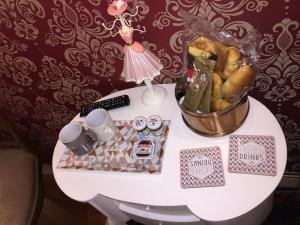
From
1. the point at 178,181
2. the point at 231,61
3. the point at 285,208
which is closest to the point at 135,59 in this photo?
the point at 231,61

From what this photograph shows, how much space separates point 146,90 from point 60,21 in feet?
1.28

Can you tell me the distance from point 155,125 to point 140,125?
0.06 m

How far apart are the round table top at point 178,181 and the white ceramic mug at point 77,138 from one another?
3.0 inches

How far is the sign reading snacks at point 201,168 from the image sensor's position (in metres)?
1.06

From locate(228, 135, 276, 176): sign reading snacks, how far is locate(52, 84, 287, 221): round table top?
0.6 inches

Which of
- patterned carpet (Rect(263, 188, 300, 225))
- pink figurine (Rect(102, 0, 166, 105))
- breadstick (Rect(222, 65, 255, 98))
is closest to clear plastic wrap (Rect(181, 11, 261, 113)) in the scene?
breadstick (Rect(222, 65, 255, 98))

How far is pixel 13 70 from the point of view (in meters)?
1.57

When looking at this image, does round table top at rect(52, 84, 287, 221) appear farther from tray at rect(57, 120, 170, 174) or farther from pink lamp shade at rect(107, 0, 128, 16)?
pink lamp shade at rect(107, 0, 128, 16)

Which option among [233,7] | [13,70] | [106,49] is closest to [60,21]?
[106,49]

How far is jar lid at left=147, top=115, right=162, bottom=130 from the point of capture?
1.19 m

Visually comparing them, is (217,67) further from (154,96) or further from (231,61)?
(154,96)

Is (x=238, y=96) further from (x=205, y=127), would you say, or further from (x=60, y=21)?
(x=60, y=21)

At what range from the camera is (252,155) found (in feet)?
3.51

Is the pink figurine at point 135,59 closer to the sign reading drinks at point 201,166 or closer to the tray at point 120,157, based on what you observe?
the tray at point 120,157
